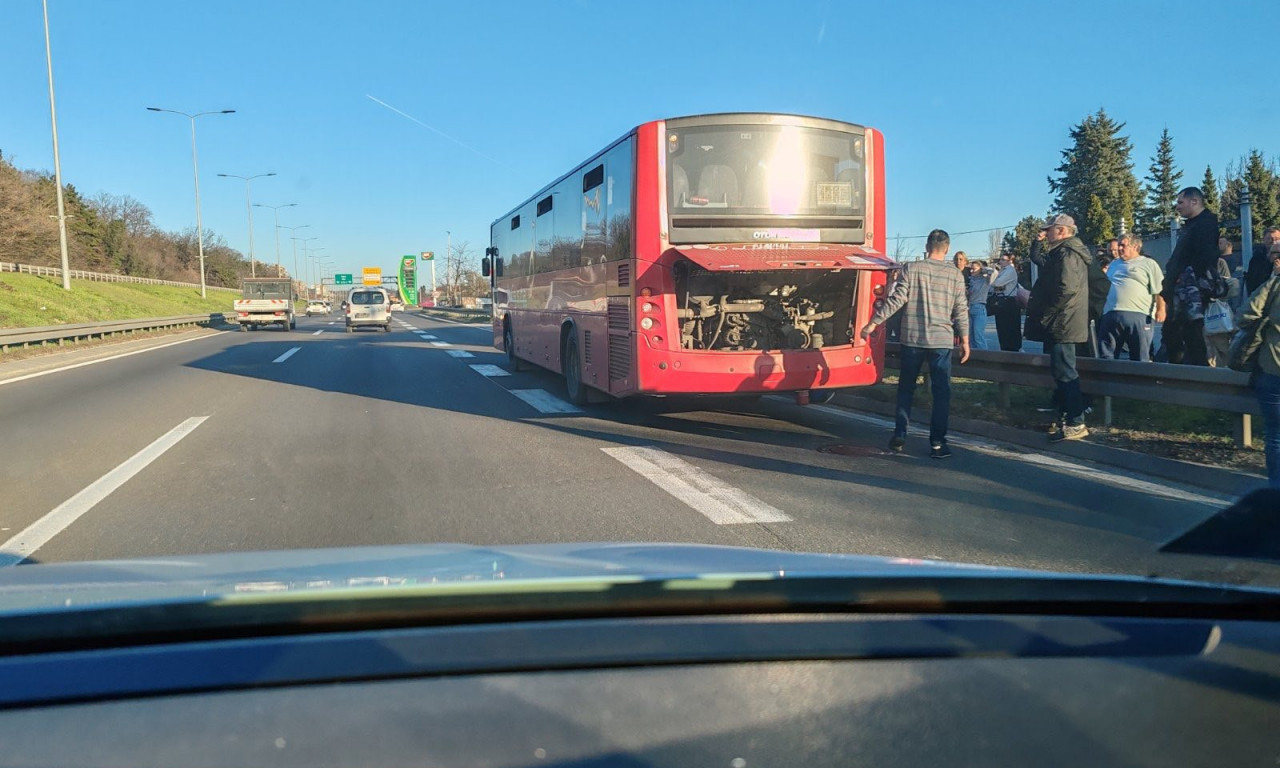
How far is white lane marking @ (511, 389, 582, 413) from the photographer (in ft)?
39.1

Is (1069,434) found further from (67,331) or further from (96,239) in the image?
(96,239)

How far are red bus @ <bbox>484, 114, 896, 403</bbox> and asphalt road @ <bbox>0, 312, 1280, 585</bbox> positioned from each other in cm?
73

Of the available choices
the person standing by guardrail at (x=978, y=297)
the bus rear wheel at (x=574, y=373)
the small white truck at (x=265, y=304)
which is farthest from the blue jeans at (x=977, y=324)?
the small white truck at (x=265, y=304)

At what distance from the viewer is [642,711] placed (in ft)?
5.21

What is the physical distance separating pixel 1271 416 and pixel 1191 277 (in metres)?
3.50

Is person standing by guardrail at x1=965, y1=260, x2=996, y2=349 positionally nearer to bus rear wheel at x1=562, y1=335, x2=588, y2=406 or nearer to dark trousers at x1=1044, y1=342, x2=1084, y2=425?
dark trousers at x1=1044, y1=342, x2=1084, y2=425

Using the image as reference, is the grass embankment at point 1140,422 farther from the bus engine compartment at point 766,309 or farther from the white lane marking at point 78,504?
the white lane marking at point 78,504

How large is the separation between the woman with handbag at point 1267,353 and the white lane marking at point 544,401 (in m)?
7.30

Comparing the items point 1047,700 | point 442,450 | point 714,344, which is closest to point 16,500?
point 442,450

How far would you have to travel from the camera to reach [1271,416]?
6.33 metres

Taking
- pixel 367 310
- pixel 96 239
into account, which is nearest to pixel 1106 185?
pixel 367 310

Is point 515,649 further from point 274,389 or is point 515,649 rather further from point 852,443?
point 274,389

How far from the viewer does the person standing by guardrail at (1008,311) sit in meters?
12.5

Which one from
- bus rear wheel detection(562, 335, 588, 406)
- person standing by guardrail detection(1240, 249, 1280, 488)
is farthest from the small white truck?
person standing by guardrail detection(1240, 249, 1280, 488)
